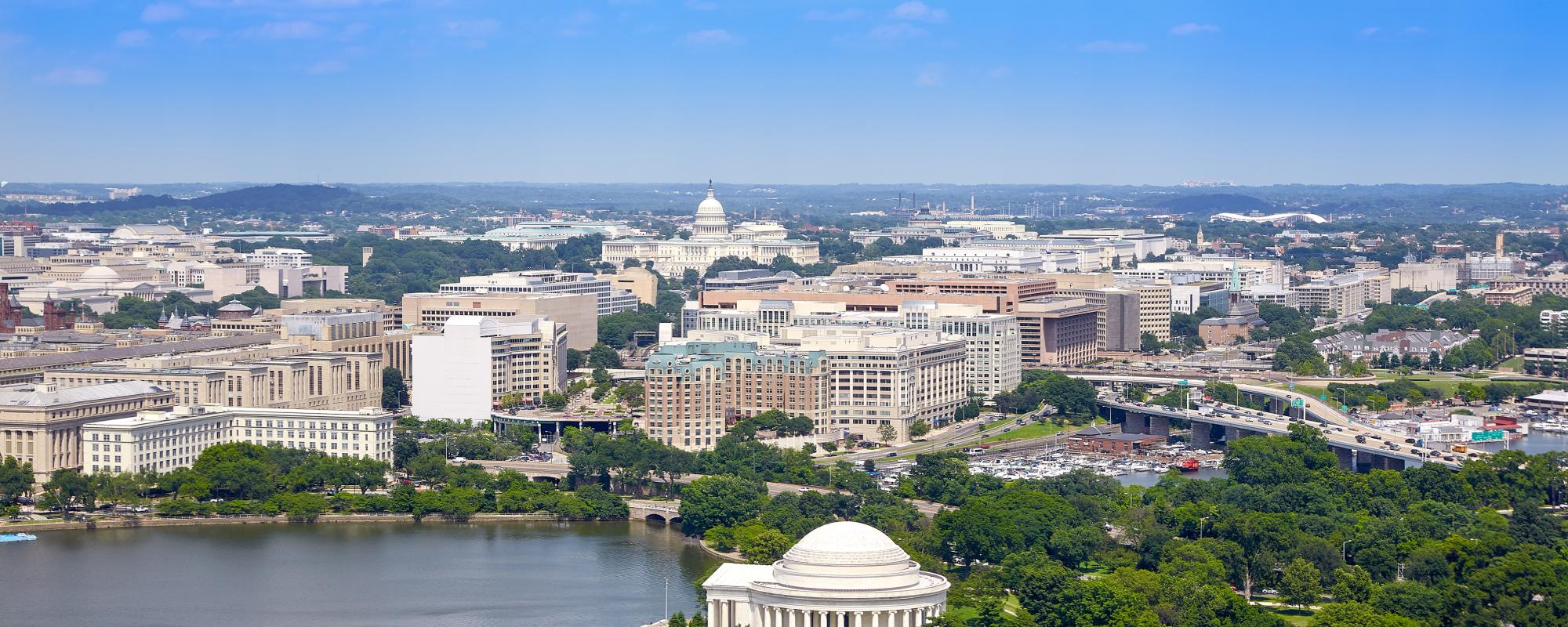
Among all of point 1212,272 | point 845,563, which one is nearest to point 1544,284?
point 1212,272

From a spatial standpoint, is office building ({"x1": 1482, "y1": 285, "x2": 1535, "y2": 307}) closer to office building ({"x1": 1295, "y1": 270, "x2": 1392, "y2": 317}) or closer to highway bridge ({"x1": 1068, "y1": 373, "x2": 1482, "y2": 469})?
office building ({"x1": 1295, "y1": 270, "x2": 1392, "y2": 317})

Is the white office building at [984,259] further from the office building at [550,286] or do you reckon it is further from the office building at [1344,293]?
the office building at [550,286]

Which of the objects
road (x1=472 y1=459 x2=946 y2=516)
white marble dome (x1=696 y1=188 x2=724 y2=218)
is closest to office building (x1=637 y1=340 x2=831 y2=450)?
road (x1=472 y1=459 x2=946 y2=516)

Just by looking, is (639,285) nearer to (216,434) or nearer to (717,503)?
(216,434)

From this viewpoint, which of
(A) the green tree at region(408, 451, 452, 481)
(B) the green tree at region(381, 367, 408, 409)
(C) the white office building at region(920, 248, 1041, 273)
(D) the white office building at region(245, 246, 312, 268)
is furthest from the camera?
(D) the white office building at region(245, 246, 312, 268)

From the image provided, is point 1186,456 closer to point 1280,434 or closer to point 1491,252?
point 1280,434

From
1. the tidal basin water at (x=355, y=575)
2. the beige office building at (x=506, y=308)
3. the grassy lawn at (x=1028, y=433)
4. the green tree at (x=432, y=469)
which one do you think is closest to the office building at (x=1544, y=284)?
the beige office building at (x=506, y=308)

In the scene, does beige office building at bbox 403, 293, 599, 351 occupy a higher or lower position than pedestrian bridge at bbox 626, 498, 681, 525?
higher
